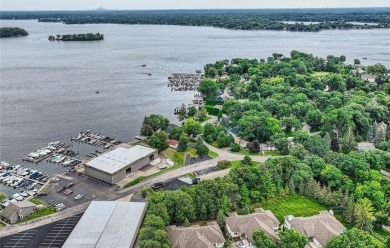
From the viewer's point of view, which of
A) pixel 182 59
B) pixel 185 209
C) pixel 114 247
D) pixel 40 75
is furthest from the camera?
pixel 182 59

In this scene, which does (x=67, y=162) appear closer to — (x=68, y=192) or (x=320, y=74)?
(x=68, y=192)

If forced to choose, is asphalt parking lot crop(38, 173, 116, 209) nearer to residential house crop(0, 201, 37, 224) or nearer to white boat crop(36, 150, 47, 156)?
residential house crop(0, 201, 37, 224)

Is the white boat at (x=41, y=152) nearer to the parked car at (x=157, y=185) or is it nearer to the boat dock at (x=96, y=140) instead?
the boat dock at (x=96, y=140)

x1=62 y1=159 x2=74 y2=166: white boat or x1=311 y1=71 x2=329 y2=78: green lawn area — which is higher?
x1=311 y1=71 x2=329 y2=78: green lawn area

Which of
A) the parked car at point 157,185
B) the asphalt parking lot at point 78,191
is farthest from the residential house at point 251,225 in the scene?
the asphalt parking lot at point 78,191

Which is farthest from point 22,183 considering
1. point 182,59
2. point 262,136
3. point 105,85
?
point 182,59

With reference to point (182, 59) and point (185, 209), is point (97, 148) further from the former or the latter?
point (182, 59)

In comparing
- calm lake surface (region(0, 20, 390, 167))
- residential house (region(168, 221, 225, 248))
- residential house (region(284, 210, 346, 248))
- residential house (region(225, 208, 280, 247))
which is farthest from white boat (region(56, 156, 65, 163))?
residential house (region(284, 210, 346, 248))
